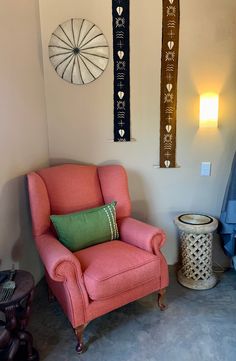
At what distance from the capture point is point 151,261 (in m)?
2.00

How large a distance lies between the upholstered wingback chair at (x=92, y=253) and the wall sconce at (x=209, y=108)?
2.67 ft

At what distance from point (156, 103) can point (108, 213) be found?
3.40 ft

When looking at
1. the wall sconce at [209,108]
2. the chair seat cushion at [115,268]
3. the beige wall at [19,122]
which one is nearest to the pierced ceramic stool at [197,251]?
the chair seat cushion at [115,268]

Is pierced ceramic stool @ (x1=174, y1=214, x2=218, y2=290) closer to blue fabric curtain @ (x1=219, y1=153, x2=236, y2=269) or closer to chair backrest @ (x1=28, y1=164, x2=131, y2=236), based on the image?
blue fabric curtain @ (x1=219, y1=153, x2=236, y2=269)

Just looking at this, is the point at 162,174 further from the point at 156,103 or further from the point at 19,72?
the point at 19,72

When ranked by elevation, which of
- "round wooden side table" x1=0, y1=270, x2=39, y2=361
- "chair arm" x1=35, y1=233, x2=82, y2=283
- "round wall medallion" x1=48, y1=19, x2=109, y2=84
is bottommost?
"round wooden side table" x1=0, y1=270, x2=39, y2=361

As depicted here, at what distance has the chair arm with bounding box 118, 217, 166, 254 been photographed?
6.83 ft

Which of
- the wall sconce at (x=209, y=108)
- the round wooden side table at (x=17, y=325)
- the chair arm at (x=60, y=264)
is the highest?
the wall sconce at (x=209, y=108)

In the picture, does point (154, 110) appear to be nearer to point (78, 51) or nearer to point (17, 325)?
point (78, 51)

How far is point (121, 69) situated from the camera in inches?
99.0

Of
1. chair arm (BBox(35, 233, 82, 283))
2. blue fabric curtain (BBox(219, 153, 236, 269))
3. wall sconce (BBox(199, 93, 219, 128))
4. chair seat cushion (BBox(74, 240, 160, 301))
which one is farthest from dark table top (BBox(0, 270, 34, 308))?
wall sconce (BBox(199, 93, 219, 128))

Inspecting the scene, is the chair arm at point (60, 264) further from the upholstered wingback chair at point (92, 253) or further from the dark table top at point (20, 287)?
the dark table top at point (20, 287)

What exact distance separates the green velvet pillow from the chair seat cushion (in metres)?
0.07

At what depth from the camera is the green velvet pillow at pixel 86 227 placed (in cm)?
209
